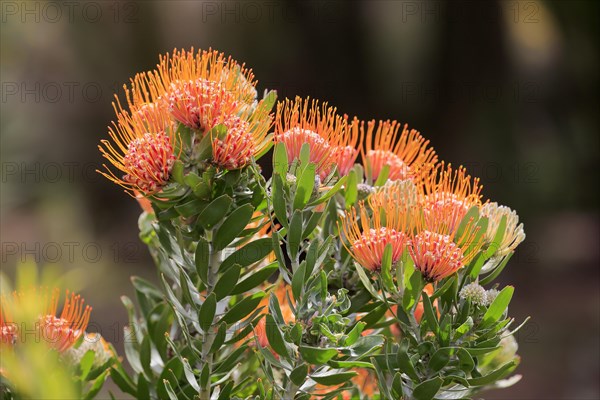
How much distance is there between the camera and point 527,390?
14.3 feet

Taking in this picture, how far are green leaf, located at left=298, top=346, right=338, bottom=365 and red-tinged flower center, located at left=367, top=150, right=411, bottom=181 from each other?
1.05 feet

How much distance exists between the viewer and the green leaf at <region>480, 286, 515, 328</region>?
78 cm

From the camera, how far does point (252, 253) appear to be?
2.80 feet

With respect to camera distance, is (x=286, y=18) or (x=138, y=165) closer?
(x=138, y=165)

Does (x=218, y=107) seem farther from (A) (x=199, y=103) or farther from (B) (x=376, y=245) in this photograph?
(B) (x=376, y=245)

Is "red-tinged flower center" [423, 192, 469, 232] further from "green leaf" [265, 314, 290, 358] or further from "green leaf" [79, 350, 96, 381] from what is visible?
"green leaf" [79, 350, 96, 381]

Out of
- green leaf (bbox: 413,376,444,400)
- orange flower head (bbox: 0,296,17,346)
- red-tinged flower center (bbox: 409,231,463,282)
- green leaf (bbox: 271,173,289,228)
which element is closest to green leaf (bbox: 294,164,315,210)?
green leaf (bbox: 271,173,289,228)

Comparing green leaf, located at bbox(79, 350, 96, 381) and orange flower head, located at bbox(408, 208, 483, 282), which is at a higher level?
orange flower head, located at bbox(408, 208, 483, 282)

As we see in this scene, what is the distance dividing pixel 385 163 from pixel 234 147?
0.89 ft

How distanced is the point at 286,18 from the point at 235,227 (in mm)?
4754

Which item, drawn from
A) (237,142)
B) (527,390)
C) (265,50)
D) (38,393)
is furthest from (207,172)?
(265,50)

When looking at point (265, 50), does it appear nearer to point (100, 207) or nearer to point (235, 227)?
point (100, 207)

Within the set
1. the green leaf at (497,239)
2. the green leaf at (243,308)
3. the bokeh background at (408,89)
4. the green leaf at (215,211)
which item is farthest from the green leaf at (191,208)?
the bokeh background at (408,89)

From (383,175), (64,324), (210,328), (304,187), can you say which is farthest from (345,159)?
(64,324)
